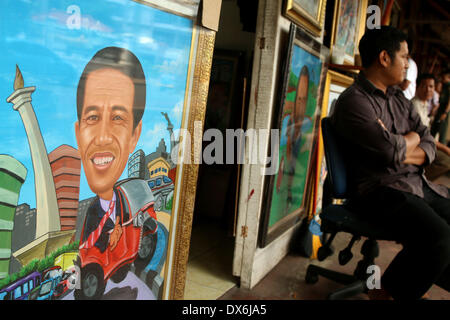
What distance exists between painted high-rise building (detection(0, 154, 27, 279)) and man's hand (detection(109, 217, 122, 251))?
36cm

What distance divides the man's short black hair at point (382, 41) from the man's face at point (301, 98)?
433 millimetres

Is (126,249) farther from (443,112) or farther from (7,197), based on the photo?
(443,112)

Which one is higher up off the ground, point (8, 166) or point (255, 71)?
point (255, 71)

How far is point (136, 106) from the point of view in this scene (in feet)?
4.28

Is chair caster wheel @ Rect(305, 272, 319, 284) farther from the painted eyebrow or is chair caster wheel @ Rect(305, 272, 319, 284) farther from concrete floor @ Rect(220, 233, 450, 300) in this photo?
the painted eyebrow

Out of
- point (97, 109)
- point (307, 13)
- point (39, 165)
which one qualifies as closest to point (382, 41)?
point (307, 13)

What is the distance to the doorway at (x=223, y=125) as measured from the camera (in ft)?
10.1

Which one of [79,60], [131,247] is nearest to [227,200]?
[131,247]

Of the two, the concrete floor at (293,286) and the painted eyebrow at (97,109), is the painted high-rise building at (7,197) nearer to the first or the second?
the painted eyebrow at (97,109)

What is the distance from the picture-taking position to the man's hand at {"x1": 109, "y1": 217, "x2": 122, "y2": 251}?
1333 mm

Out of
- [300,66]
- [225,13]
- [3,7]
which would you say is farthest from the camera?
[225,13]

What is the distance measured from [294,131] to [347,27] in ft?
4.58

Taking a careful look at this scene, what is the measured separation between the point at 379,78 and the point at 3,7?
79.7 inches

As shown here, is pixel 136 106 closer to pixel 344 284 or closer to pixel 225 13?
pixel 344 284
